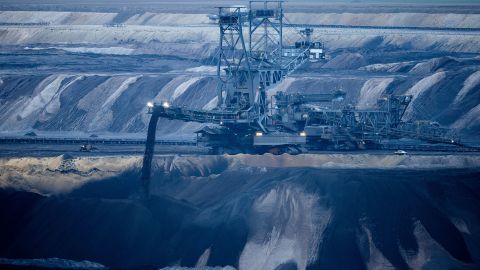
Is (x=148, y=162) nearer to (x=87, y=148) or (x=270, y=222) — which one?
(x=270, y=222)

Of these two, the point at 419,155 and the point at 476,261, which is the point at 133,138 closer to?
the point at 419,155

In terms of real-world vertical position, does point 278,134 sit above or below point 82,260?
above

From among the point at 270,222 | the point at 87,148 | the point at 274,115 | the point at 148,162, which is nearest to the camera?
the point at 270,222

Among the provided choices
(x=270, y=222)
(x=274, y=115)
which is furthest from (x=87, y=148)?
(x=270, y=222)

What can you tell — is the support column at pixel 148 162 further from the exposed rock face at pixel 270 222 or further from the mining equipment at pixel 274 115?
the exposed rock face at pixel 270 222

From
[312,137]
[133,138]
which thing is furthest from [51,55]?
[312,137]

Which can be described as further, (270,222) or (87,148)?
(87,148)

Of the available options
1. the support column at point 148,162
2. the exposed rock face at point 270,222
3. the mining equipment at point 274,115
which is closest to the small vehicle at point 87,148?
the mining equipment at point 274,115

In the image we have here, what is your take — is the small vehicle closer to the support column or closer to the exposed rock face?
the exposed rock face
